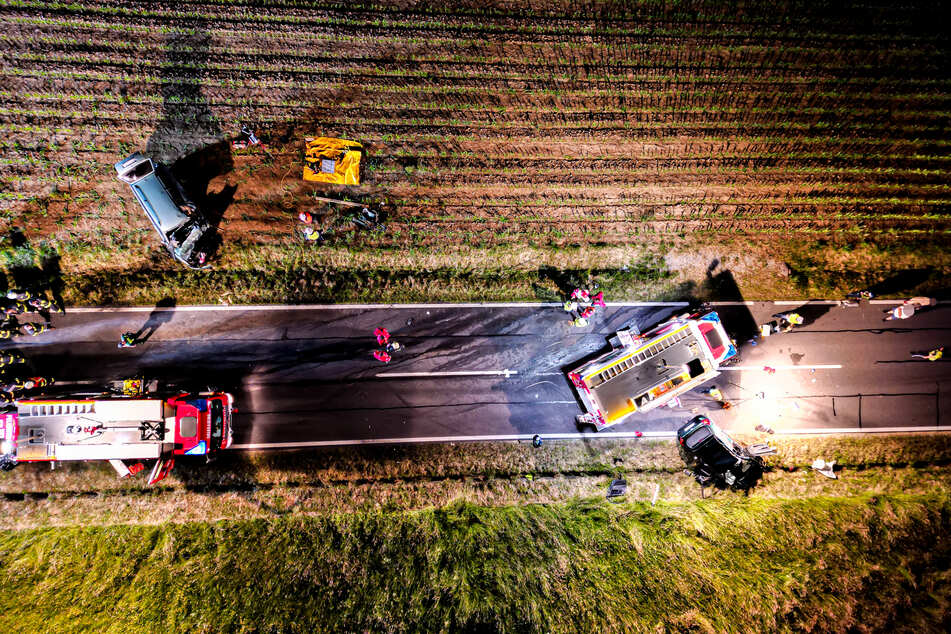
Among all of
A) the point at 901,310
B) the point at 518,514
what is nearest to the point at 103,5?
the point at 518,514

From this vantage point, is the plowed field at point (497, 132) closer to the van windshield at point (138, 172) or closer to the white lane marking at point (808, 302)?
the white lane marking at point (808, 302)

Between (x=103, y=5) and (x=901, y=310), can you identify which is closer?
(x=103, y=5)

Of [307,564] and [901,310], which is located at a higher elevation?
[901,310]

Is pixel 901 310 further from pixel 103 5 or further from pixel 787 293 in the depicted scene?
pixel 103 5

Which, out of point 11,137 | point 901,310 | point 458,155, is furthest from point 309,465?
point 901,310

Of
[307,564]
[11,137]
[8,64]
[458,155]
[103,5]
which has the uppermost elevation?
[103,5]

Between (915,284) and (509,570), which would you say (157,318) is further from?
(915,284)

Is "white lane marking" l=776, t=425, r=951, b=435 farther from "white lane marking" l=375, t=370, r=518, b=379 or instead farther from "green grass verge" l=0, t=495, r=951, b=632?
"white lane marking" l=375, t=370, r=518, b=379
